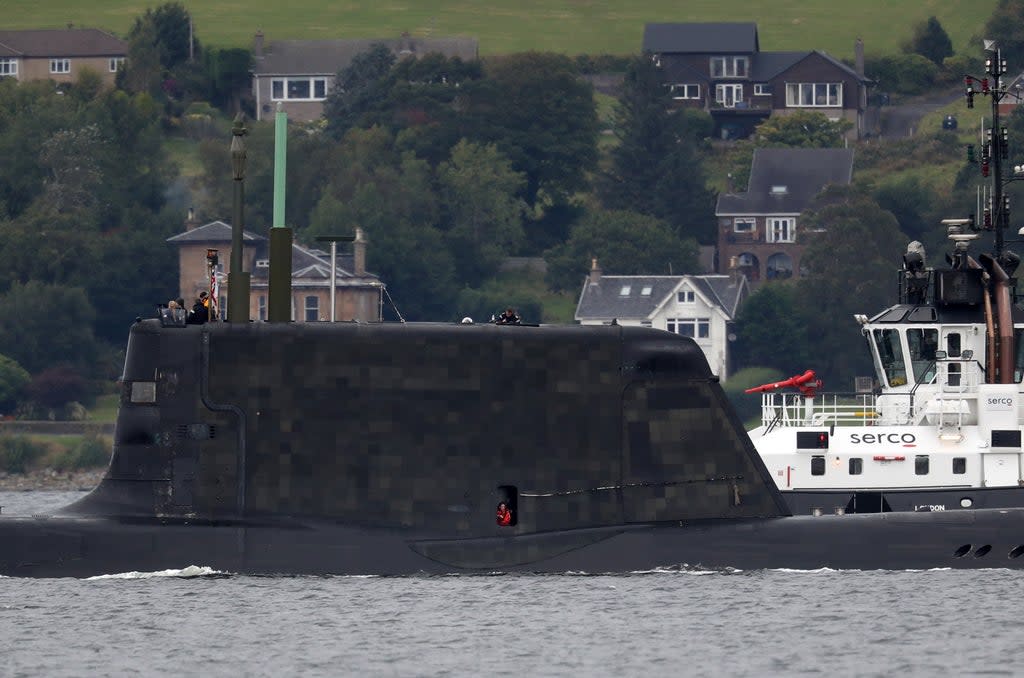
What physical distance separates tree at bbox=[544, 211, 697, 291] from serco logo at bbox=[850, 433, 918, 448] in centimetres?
10223

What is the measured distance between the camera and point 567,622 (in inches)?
1433

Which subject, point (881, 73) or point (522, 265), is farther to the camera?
point (881, 73)

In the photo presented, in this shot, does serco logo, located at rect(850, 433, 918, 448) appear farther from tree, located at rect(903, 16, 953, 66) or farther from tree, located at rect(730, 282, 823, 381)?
tree, located at rect(903, 16, 953, 66)

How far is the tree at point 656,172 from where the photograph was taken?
163 m

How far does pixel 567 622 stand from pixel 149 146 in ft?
421

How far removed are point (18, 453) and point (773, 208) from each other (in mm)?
66833

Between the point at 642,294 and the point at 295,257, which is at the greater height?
the point at 295,257

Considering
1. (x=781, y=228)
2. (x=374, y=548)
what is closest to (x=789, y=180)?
(x=781, y=228)

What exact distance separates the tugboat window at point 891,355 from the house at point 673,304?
297 ft

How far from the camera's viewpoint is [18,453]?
357 feet

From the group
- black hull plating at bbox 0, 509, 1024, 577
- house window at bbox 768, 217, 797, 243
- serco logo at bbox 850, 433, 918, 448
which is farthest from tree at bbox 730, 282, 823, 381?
black hull plating at bbox 0, 509, 1024, 577

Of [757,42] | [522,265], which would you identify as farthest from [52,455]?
[757,42]

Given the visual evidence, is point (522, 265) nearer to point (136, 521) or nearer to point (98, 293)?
point (98, 293)

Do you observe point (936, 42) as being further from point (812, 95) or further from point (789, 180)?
point (789, 180)
